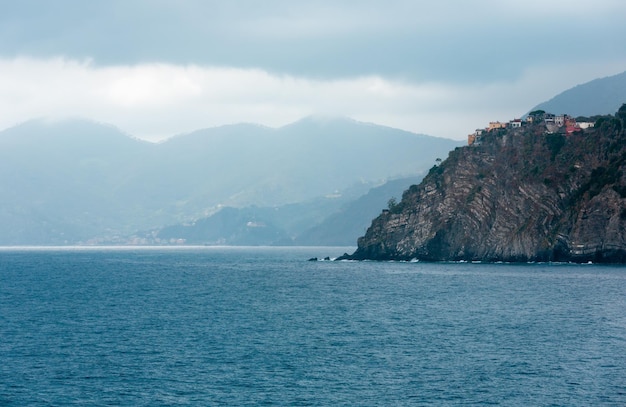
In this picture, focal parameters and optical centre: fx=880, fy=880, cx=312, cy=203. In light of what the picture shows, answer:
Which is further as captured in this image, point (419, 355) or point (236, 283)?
point (236, 283)

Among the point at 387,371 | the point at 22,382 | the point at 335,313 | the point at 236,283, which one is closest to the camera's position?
the point at 22,382

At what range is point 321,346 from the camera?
300ft

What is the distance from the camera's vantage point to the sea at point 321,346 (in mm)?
70250

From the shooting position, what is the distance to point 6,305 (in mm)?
130375

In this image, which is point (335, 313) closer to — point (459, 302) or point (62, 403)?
point (459, 302)

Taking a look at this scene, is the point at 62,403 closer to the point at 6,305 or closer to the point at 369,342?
the point at 369,342

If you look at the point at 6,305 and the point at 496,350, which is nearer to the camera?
the point at 496,350

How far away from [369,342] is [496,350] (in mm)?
13810

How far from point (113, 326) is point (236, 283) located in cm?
7327

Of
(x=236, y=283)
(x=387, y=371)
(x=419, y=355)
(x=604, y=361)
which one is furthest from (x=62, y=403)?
(x=236, y=283)

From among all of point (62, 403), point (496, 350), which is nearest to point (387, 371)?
point (496, 350)

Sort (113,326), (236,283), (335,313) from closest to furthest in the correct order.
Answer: (113,326)
(335,313)
(236,283)

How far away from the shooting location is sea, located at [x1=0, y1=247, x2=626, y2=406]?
70.2 meters

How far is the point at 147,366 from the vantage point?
80625mm
